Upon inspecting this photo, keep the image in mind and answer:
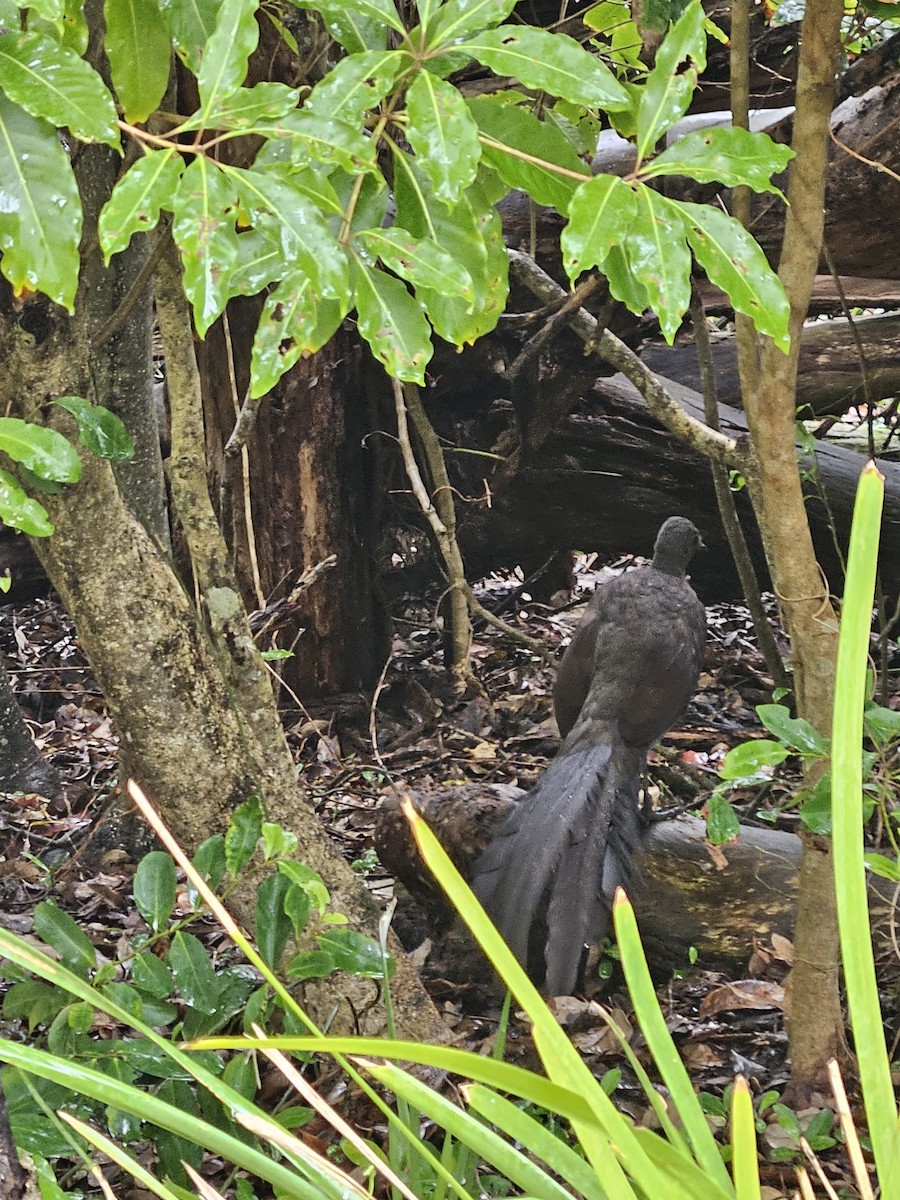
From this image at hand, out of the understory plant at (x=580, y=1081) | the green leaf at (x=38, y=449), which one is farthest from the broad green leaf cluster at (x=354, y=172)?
the understory plant at (x=580, y=1081)

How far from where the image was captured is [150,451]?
2.58 metres

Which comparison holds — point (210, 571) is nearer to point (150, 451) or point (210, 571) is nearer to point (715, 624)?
point (150, 451)

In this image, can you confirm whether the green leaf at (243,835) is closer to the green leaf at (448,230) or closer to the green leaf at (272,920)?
the green leaf at (272,920)

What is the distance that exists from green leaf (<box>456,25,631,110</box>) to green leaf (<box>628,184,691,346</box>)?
0.10 meters

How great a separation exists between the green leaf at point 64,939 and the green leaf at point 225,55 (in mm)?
1126

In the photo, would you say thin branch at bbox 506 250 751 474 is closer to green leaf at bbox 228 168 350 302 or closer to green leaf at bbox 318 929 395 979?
green leaf at bbox 228 168 350 302

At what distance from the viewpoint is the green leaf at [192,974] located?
160 centimetres

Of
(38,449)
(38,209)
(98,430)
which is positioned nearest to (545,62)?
(38,209)

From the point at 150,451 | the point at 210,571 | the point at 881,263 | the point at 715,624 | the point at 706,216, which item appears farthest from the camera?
the point at 715,624

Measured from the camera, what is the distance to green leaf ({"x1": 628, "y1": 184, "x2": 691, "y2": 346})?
110 centimetres

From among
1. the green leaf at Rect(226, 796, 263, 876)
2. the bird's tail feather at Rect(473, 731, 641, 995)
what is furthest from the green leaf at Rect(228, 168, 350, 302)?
the bird's tail feather at Rect(473, 731, 641, 995)

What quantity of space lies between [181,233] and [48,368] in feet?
2.59

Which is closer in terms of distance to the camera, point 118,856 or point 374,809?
point 118,856

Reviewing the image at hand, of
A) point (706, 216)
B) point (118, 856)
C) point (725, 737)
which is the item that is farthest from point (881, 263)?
point (118, 856)
